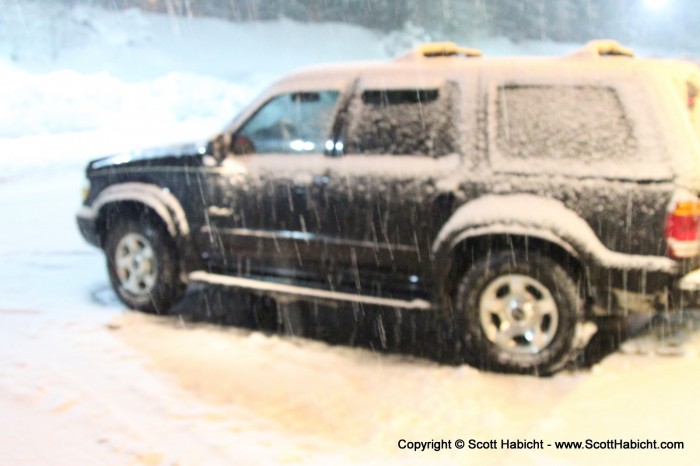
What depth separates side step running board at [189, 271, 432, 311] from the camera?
15.4ft

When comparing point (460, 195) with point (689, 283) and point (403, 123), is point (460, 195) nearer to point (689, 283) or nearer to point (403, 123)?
point (403, 123)

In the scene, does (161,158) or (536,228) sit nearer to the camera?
(536,228)

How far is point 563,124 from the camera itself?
4340 millimetres

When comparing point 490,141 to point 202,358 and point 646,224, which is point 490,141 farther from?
point 202,358

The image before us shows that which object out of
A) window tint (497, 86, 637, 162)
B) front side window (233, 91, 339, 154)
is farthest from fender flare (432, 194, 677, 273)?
front side window (233, 91, 339, 154)

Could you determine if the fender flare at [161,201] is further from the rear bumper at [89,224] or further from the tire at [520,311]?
the tire at [520,311]

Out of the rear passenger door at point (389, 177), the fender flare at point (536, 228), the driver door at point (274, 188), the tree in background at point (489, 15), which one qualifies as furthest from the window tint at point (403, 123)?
the tree in background at point (489, 15)

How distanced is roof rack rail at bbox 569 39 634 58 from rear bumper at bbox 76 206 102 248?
371cm

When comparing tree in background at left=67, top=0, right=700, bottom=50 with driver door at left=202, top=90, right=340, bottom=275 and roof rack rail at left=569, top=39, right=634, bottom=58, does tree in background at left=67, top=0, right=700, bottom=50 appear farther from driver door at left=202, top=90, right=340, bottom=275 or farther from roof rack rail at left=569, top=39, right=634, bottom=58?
roof rack rail at left=569, top=39, right=634, bottom=58

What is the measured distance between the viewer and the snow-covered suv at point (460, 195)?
13.6 feet

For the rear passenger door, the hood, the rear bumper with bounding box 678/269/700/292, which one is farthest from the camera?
the hood

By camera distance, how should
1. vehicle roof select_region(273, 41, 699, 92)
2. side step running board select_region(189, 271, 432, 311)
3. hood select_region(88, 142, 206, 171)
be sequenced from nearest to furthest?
vehicle roof select_region(273, 41, 699, 92), side step running board select_region(189, 271, 432, 311), hood select_region(88, 142, 206, 171)

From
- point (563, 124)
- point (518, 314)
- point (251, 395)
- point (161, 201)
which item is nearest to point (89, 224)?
point (161, 201)

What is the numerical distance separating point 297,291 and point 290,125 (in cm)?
119
